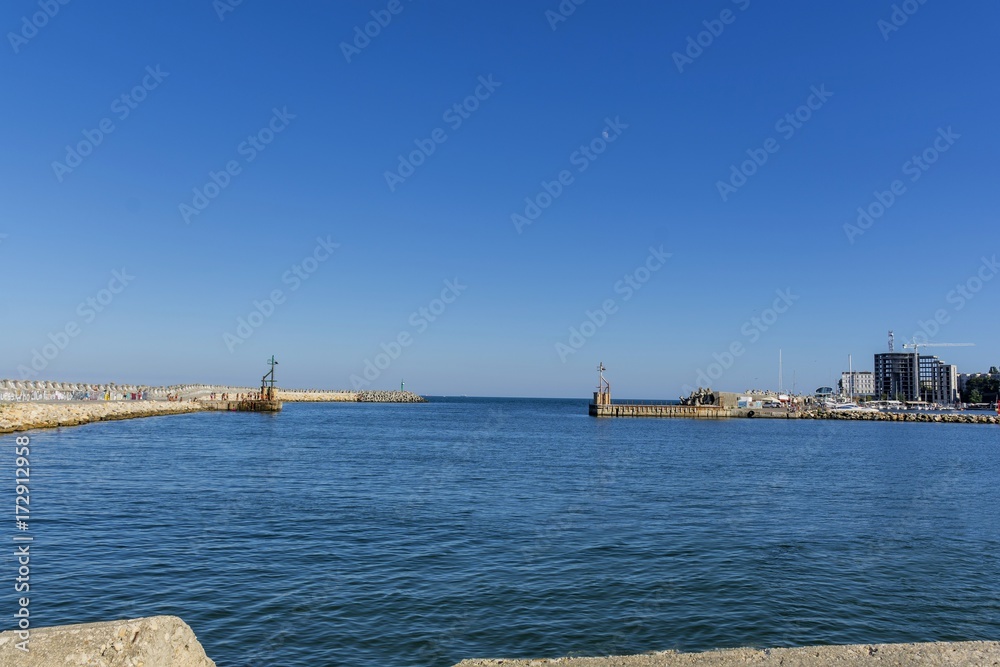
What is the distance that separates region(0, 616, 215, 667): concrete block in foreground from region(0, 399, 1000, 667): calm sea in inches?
177

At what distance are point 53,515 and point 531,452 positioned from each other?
35.7m

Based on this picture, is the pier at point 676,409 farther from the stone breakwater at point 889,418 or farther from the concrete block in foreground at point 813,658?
the concrete block in foreground at point 813,658

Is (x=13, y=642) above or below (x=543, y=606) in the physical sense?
above

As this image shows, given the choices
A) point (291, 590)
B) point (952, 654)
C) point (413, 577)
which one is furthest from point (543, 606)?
point (952, 654)

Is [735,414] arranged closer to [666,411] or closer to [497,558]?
[666,411]

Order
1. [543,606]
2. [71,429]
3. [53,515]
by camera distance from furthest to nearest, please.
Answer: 1. [71,429]
2. [53,515]
3. [543,606]

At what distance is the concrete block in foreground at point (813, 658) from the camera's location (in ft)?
28.8

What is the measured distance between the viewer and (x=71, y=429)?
61.5m

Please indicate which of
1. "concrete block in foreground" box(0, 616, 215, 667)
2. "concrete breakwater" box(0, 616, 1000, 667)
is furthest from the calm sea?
"concrete block in foreground" box(0, 616, 215, 667)

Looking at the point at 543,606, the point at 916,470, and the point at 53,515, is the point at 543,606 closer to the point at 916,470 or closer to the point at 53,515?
the point at 53,515

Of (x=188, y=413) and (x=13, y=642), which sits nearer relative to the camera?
(x=13, y=642)

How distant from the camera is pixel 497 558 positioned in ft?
57.7

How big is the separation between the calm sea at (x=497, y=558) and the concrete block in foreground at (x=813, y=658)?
8.51 ft

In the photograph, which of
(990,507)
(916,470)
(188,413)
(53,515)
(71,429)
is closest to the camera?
(53,515)
